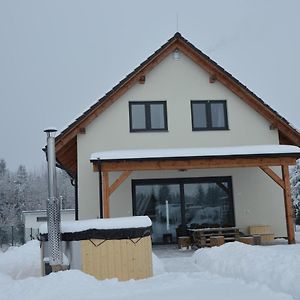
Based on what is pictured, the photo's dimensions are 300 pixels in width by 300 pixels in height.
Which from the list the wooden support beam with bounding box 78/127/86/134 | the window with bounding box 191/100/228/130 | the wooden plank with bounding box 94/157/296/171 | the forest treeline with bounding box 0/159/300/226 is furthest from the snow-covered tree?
the wooden support beam with bounding box 78/127/86/134

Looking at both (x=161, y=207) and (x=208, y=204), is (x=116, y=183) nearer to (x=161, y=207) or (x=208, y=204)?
(x=161, y=207)

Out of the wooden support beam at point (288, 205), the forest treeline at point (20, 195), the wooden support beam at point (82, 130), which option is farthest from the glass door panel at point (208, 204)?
the forest treeline at point (20, 195)

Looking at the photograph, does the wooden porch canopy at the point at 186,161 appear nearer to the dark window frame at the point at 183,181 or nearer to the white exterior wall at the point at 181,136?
the white exterior wall at the point at 181,136

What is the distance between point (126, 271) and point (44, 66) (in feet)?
361

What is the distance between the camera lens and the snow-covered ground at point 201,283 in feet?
23.4

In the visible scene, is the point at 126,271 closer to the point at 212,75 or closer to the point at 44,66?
the point at 212,75

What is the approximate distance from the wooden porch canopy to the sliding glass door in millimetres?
2029

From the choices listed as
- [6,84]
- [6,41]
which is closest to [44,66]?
[6,84]

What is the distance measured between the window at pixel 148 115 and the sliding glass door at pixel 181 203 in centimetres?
175

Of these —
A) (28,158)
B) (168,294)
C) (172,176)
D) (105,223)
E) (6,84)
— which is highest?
(6,84)

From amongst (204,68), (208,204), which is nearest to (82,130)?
(204,68)

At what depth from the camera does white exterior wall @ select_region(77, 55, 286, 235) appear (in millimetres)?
15352

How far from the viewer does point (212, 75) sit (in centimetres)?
1623

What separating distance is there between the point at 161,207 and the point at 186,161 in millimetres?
2739
